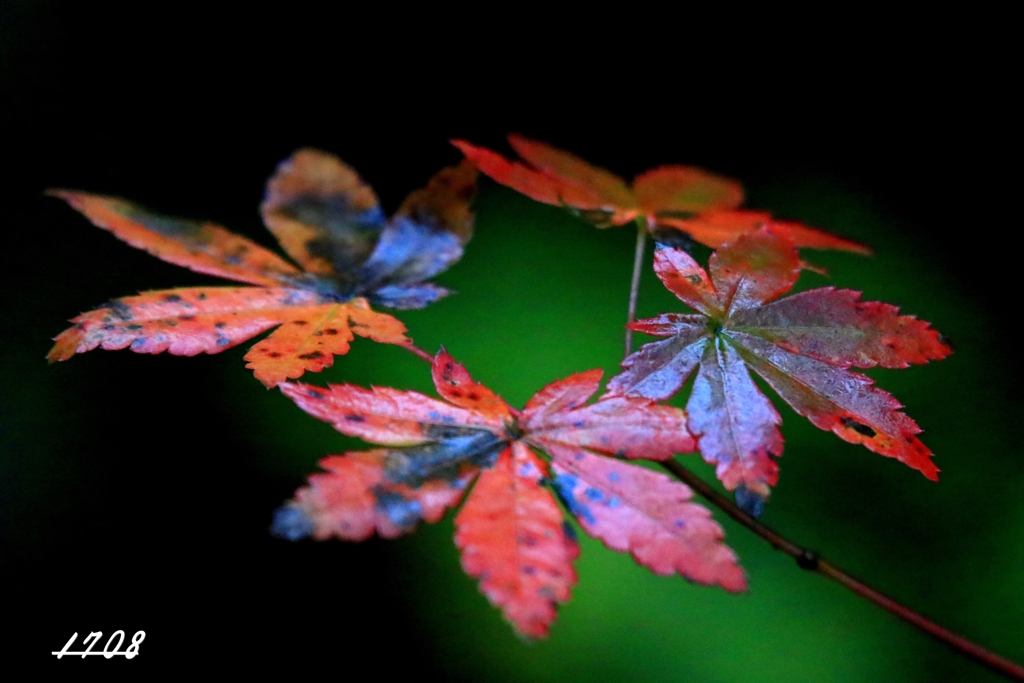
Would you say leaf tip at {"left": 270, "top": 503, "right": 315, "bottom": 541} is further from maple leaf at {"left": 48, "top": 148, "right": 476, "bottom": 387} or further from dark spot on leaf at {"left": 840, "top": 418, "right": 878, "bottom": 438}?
dark spot on leaf at {"left": 840, "top": 418, "right": 878, "bottom": 438}

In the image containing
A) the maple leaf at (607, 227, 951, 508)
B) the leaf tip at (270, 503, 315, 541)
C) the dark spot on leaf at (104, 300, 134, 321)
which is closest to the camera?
the leaf tip at (270, 503, 315, 541)

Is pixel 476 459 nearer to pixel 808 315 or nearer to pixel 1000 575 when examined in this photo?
pixel 808 315

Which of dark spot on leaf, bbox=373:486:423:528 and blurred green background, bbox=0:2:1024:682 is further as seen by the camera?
blurred green background, bbox=0:2:1024:682

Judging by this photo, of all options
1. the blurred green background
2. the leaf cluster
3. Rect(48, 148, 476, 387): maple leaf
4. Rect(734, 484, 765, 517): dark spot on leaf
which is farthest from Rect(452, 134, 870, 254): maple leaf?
the blurred green background

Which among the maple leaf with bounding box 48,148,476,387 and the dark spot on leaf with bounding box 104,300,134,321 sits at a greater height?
the maple leaf with bounding box 48,148,476,387

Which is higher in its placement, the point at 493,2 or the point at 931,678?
the point at 493,2

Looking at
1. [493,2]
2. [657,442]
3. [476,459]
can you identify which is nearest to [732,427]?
[657,442]

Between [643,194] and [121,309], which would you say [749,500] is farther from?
[121,309]

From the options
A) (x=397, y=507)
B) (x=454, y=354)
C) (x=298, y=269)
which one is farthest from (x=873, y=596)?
(x=454, y=354)
